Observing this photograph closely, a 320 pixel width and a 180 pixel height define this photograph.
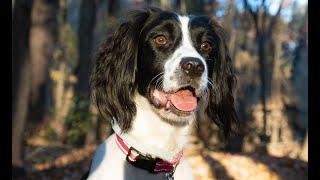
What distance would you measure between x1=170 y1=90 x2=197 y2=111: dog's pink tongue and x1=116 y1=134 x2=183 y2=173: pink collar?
397 mm

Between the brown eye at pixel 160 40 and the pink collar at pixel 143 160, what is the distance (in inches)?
26.9

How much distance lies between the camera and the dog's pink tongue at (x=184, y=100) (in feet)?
13.5

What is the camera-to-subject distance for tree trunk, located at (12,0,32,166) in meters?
9.27

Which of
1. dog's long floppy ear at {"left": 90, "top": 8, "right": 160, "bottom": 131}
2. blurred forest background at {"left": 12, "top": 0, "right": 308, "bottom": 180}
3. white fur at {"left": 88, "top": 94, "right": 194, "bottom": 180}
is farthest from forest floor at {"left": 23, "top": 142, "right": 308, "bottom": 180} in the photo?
white fur at {"left": 88, "top": 94, "right": 194, "bottom": 180}

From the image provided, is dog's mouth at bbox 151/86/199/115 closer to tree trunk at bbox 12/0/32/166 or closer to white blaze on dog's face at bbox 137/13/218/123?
white blaze on dog's face at bbox 137/13/218/123

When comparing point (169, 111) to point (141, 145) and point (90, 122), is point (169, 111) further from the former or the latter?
point (90, 122)

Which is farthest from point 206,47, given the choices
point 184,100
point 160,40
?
point 184,100

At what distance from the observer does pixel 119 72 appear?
439cm

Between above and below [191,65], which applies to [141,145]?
below

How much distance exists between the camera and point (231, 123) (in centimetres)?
Answer: 482

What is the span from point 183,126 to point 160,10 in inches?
34.4

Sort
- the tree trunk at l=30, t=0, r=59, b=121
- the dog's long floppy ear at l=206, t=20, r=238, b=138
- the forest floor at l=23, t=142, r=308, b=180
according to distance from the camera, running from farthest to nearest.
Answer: the tree trunk at l=30, t=0, r=59, b=121
the forest floor at l=23, t=142, r=308, b=180
the dog's long floppy ear at l=206, t=20, r=238, b=138

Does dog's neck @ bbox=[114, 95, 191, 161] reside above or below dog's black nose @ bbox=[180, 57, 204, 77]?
below

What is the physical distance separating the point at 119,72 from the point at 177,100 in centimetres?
51
